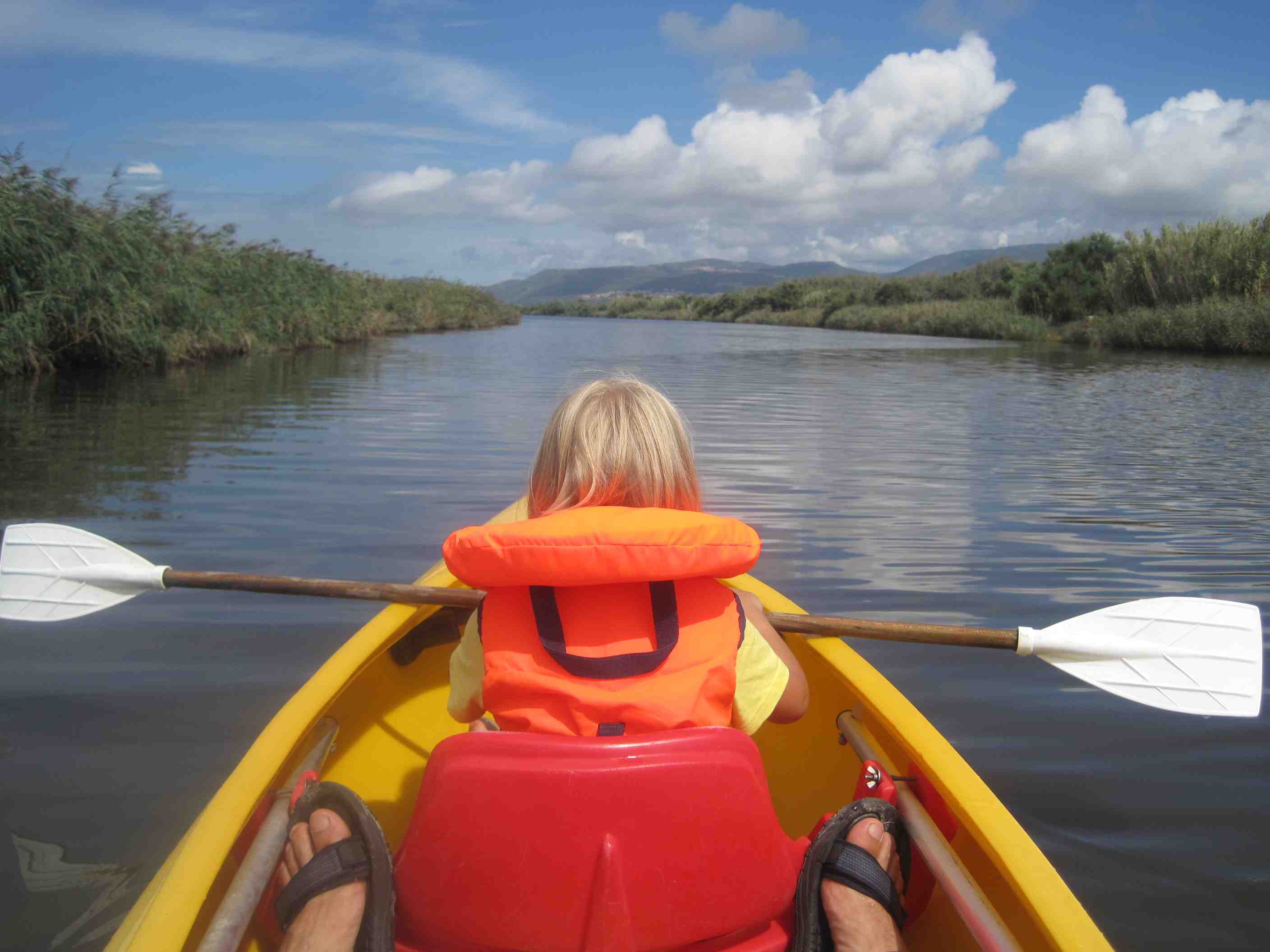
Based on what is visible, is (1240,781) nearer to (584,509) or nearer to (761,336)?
(584,509)

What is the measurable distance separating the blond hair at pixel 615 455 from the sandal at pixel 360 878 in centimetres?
65

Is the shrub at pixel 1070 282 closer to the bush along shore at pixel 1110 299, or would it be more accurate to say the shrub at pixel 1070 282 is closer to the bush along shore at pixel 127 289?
the bush along shore at pixel 1110 299

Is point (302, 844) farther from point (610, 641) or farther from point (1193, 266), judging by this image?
point (1193, 266)

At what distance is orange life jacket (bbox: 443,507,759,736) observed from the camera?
151 cm

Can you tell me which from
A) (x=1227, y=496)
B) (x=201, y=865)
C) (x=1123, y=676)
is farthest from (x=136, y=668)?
(x=1227, y=496)

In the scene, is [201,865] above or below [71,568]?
below

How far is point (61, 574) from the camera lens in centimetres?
317

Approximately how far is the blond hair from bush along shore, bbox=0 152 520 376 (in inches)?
501

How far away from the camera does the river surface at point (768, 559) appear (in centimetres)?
281

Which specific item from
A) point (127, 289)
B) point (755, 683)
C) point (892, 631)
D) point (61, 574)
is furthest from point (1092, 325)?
point (755, 683)

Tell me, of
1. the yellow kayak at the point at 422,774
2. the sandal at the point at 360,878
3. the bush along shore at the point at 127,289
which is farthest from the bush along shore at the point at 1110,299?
the sandal at the point at 360,878

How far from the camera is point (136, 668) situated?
12.8ft

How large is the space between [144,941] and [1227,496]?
809 cm

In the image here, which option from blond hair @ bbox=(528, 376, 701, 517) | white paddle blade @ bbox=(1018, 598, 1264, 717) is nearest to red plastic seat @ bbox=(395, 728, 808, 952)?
blond hair @ bbox=(528, 376, 701, 517)
